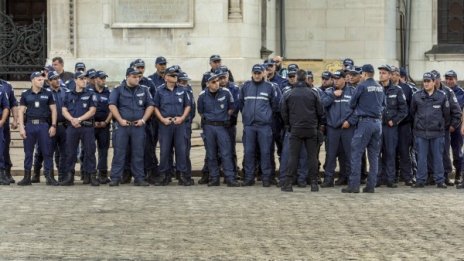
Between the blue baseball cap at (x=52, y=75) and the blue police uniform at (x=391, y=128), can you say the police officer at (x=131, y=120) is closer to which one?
the blue baseball cap at (x=52, y=75)

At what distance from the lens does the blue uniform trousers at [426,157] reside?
21.3 metres

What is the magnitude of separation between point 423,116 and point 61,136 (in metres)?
5.81

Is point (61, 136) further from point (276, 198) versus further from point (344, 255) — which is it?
point (344, 255)

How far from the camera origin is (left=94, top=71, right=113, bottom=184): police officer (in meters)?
21.7

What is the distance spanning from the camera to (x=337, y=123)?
21.4 meters

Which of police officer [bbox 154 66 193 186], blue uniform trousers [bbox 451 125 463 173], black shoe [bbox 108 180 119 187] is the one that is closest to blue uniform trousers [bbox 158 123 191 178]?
→ police officer [bbox 154 66 193 186]

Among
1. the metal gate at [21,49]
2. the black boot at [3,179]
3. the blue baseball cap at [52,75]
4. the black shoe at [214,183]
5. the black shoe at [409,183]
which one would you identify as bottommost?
the black shoe at [409,183]

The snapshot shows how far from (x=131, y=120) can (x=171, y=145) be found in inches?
31.5

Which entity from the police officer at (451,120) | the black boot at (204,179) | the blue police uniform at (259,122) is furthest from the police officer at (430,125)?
the black boot at (204,179)

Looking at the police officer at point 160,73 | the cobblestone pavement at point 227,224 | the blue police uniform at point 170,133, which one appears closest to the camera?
the cobblestone pavement at point 227,224

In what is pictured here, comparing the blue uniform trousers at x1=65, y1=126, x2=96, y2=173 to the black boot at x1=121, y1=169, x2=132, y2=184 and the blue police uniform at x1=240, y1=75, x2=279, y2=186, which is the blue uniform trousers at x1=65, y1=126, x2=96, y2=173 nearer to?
the black boot at x1=121, y1=169, x2=132, y2=184

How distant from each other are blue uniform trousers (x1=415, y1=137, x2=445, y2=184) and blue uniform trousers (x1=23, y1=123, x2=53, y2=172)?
5.85m

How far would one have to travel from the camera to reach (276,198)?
1911cm

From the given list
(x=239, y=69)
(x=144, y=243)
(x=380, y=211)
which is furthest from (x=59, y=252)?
(x=239, y=69)
